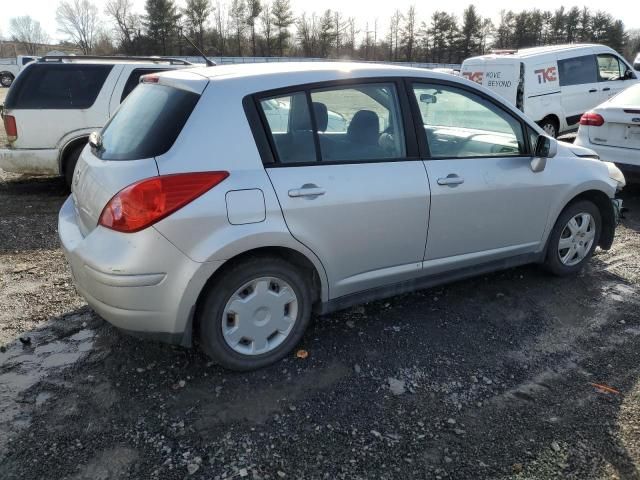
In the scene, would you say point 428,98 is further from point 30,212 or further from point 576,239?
point 30,212

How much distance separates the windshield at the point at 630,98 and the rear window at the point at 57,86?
6.82 metres

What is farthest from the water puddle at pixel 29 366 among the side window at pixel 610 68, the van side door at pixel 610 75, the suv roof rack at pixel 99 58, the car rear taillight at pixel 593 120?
the side window at pixel 610 68

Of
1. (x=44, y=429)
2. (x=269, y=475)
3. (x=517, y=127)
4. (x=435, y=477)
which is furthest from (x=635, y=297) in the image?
(x=44, y=429)

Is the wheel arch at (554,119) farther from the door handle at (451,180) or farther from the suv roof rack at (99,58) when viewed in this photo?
the door handle at (451,180)

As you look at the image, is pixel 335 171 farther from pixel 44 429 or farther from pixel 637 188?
pixel 637 188

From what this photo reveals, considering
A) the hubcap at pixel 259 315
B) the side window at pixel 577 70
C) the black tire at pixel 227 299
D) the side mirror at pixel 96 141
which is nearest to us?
the black tire at pixel 227 299

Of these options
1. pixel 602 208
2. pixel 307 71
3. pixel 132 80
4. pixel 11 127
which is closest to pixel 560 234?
pixel 602 208

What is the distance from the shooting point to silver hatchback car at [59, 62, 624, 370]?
2.70m

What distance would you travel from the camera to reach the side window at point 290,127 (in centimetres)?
295

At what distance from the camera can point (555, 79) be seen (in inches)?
428

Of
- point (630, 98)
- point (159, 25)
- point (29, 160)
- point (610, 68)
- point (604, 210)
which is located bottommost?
point (604, 210)

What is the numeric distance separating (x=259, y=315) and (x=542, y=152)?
8.07 feet

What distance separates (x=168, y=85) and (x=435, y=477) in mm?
2564

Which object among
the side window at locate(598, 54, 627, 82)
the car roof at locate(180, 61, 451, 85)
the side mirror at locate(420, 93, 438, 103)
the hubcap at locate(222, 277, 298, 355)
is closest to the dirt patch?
the hubcap at locate(222, 277, 298, 355)
